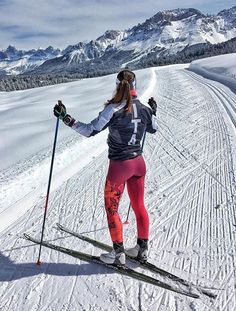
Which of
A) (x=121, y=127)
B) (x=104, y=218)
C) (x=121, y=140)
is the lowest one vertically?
(x=104, y=218)

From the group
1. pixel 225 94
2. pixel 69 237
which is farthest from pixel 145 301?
pixel 225 94

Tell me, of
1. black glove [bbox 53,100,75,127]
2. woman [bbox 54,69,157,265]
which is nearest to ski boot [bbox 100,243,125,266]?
woman [bbox 54,69,157,265]

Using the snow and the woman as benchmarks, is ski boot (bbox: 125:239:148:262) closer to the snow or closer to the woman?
the woman

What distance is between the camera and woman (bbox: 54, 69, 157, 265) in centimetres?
392

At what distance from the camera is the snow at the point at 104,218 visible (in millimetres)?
3877

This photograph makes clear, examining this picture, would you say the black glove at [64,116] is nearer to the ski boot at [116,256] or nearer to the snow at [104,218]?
the ski boot at [116,256]

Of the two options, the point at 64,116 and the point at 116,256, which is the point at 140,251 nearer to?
the point at 116,256

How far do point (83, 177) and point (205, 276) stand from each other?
12.7 ft

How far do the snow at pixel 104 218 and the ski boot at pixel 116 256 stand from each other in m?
0.12

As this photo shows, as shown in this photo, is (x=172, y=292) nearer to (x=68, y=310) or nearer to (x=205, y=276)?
(x=205, y=276)

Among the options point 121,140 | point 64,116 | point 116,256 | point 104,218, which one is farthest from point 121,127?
point 104,218

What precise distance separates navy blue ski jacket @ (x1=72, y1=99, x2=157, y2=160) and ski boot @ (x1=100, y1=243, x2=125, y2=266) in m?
1.00

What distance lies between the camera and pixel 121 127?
3.98 meters

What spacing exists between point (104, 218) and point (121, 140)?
1911 mm
